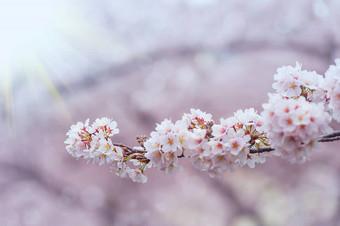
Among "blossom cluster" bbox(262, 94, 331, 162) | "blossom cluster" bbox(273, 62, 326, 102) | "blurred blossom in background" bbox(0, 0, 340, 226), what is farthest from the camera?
"blurred blossom in background" bbox(0, 0, 340, 226)

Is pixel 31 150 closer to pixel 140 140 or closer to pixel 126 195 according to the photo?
pixel 126 195

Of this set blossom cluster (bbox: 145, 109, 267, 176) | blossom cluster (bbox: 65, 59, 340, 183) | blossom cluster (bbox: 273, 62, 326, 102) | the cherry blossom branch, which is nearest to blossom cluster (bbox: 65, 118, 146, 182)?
blossom cluster (bbox: 65, 59, 340, 183)

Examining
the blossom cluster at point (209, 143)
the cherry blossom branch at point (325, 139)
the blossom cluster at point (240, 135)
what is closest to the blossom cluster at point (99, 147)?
the blossom cluster at point (240, 135)

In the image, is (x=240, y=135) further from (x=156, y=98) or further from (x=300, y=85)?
(x=156, y=98)

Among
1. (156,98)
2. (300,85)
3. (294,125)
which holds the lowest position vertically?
(294,125)

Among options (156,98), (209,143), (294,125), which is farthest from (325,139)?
(156,98)

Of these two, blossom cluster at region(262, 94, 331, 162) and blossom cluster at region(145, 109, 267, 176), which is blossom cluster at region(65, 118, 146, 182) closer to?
blossom cluster at region(145, 109, 267, 176)
